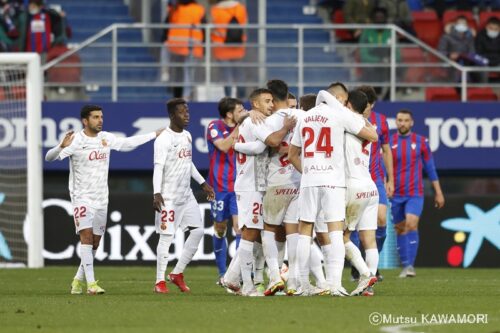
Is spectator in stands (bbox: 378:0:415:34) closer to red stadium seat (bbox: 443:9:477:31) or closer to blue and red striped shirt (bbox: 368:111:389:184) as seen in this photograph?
red stadium seat (bbox: 443:9:477:31)

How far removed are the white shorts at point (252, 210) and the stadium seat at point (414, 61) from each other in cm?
928

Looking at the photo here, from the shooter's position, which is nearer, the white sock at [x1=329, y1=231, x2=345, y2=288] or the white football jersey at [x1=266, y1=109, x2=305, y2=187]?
the white sock at [x1=329, y1=231, x2=345, y2=288]

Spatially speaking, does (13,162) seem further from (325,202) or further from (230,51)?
(325,202)

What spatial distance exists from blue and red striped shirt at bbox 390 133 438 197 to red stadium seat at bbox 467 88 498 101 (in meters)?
3.42

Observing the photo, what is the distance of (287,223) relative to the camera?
45.2 feet

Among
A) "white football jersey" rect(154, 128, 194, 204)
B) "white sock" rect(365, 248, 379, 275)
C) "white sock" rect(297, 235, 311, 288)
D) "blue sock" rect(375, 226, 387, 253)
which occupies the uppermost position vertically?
"white football jersey" rect(154, 128, 194, 204)

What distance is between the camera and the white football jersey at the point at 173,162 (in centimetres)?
1489

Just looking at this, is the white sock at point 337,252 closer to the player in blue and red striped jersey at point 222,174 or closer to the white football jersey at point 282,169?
the white football jersey at point 282,169

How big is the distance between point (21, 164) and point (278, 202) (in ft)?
29.8

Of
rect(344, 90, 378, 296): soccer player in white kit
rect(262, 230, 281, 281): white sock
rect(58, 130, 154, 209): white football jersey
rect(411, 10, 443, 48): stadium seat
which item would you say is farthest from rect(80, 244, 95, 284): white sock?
rect(411, 10, 443, 48): stadium seat

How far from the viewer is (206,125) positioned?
22062 millimetres

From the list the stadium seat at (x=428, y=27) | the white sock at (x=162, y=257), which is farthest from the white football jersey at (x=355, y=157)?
the stadium seat at (x=428, y=27)

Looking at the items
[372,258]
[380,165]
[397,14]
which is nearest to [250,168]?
[372,258]

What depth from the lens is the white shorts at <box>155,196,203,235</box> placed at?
14.9 m
